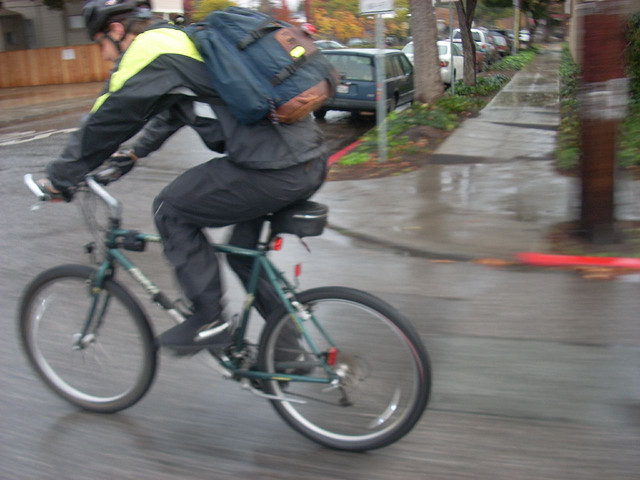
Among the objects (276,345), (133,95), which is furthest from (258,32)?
(276,345)

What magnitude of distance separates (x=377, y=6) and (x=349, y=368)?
6.58m

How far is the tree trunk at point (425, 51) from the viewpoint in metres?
11.5

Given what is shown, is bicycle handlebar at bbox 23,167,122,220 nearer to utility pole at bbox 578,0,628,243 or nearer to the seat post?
the seat post

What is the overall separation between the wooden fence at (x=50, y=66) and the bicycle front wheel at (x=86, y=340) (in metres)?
24.2

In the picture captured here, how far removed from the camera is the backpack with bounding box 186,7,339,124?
8.48 feet

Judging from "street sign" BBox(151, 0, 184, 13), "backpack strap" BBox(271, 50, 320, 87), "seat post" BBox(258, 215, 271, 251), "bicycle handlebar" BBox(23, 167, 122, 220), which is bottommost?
"seat post" BBox(258, 215, 271, 251)

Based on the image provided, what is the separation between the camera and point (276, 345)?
2.97 m

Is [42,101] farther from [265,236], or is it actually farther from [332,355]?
[332,355]

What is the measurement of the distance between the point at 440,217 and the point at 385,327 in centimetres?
406

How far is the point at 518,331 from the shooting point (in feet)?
13.6

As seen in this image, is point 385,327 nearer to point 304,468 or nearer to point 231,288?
point 304,468

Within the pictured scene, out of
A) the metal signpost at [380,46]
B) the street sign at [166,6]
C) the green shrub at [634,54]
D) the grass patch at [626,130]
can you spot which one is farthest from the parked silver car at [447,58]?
the metal signpost at [380,46]

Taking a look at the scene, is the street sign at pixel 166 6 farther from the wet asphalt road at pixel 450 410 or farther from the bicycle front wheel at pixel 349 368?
the bicycle front wheel at pixel 349 368

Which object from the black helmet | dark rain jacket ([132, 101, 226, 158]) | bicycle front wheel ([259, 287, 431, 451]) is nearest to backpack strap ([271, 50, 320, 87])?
dark rain jacket ([132, 101, 226, 158])
